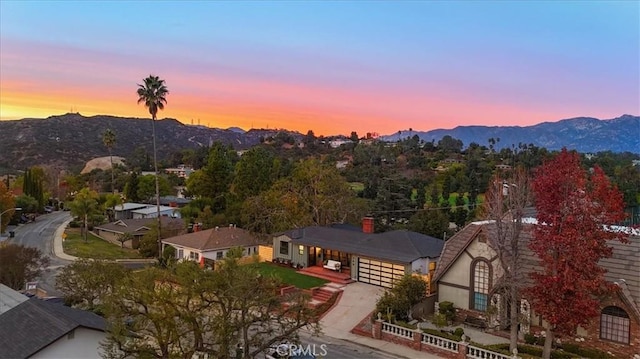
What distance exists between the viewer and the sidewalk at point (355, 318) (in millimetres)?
25391

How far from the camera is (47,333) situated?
19.9 meters

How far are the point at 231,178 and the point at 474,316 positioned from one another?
46.0 m

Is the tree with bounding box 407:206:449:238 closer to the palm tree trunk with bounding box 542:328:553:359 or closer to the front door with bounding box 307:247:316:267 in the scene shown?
the front door with bounding box 307:247:316:267

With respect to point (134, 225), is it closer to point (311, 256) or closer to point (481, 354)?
point (311, 256)

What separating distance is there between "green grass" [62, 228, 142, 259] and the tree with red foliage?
46.4 meters

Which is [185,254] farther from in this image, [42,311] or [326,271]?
[42,311]

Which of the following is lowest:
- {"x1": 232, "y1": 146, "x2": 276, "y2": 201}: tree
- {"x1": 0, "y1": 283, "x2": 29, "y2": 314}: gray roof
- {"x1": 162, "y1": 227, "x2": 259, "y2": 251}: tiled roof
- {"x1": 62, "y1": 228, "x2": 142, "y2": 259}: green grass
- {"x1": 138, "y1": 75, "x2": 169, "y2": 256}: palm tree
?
{"x1": 62, "y1": 228, "x2": 142, "y2": 259}: green grass

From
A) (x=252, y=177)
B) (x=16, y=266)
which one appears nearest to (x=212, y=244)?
(x=252, y=177)

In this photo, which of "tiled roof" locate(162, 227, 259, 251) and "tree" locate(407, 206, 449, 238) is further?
"tree" locate(407, 206, 449, 238)

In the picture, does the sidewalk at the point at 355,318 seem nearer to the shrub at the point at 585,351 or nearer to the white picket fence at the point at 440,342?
the white picket fence at the point at 440,342

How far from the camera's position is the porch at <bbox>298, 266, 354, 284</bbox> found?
37.6 meters

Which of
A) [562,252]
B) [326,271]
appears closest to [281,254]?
[326,271]

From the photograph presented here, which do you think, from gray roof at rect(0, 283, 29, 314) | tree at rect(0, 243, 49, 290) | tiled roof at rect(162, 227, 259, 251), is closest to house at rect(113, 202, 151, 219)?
tiled roof at rect(162, 227, 259, 251)

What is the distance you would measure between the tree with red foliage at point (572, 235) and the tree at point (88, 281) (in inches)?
889
